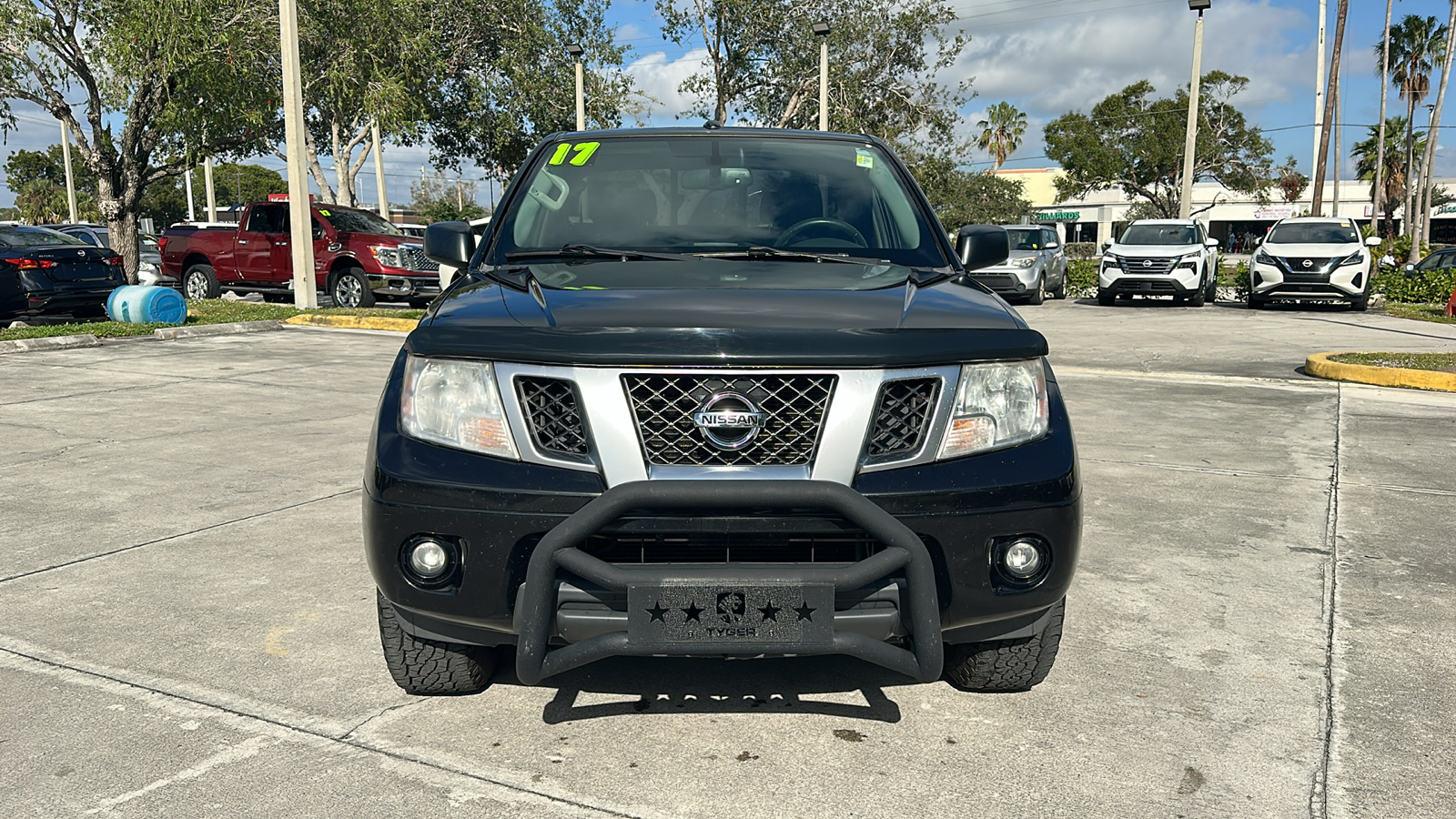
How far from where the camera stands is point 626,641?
2598 mm

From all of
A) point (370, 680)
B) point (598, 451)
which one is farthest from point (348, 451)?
point (598, 451)

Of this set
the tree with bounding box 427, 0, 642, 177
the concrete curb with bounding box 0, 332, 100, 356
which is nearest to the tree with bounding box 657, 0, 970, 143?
the tree with bounding box 427, 0, 642, 177

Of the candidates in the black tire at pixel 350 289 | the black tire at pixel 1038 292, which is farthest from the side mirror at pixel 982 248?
the black tire at pixel 1038 292

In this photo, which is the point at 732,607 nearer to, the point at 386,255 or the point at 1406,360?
the point at 1406,360

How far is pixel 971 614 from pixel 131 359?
36.5 ft

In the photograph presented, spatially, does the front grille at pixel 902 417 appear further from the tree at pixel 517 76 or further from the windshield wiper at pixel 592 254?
the tree at pixel 517 76

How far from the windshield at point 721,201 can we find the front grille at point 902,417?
3.34ft

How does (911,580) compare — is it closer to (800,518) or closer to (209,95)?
(800,518)

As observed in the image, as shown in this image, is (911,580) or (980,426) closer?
(911,580)

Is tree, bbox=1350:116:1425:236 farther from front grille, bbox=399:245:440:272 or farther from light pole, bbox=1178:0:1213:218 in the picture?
front grille, bbox=399:245:440:272

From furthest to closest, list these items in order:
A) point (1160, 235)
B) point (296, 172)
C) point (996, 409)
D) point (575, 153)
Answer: point (1160, 235) → point (296, 172) → point (575, 153) → point (996, 409)

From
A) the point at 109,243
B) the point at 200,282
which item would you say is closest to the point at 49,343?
the point at 200,282

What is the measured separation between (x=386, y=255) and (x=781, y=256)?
15.3m

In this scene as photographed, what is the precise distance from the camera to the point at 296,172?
56.7ft
